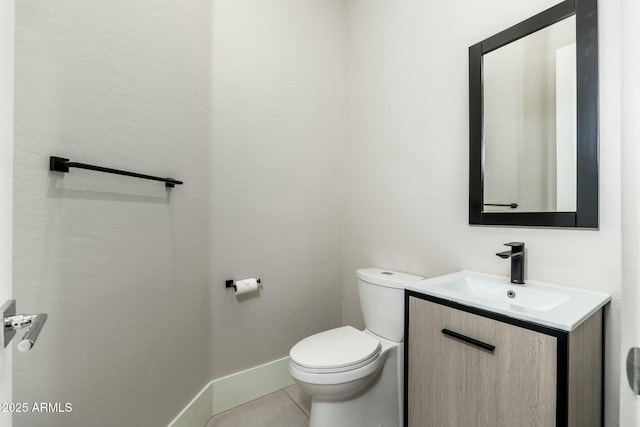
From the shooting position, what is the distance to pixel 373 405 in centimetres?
140

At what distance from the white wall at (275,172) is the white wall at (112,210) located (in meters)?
0.12

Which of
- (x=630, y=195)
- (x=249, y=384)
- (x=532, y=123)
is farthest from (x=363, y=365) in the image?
(x=532, y=123)

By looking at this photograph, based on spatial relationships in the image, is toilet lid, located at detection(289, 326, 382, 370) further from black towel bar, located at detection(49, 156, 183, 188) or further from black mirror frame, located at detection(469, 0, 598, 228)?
black towel bar, located at detection(49, 156, 183, 188)

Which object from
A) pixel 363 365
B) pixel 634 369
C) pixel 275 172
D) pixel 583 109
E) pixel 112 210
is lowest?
pixel 363 365

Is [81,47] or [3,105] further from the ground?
[81,47]

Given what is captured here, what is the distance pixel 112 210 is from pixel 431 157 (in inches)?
58.3

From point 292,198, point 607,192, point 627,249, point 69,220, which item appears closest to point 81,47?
point 69,220

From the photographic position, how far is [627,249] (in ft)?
1.37

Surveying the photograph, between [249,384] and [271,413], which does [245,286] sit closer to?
[249,384]

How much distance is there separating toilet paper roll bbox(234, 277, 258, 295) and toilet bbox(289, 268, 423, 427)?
0.44m

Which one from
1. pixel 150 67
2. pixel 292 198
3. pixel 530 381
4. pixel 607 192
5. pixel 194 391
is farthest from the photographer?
pixel 292 198

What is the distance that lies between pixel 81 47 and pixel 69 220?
0.55m

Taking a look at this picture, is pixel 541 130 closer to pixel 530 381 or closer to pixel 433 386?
pixel 530 381

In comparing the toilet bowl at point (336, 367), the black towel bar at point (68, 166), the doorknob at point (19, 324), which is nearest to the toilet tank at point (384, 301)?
the toilet bowl at point (336, 367)
